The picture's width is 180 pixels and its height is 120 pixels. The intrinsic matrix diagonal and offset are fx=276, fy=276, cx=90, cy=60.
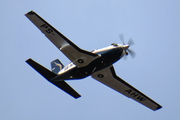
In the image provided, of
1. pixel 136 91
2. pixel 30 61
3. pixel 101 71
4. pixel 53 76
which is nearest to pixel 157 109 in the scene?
pixel 136 91

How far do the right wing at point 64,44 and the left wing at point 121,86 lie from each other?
3.11 meters

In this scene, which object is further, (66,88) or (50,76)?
(66,88)

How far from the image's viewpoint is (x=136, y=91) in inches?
1303

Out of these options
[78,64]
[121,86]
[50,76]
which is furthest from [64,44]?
[121,86]

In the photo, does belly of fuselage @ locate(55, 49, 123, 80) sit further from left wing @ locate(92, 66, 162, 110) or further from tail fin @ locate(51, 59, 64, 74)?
tail fin @ locate(51, 59, 64, 74)

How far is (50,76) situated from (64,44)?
482 cm

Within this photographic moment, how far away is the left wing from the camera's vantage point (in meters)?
31.2

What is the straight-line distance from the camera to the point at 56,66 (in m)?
32.7

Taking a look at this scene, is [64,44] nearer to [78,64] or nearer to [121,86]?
[78,64]

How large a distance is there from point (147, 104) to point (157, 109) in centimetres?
134

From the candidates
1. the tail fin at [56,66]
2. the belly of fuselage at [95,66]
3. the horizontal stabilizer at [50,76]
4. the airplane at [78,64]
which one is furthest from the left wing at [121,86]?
the tail fin at [56,66]

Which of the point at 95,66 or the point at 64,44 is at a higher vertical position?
the point at 64,44

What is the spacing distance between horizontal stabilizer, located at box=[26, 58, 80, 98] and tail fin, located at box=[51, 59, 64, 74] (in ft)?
4.19

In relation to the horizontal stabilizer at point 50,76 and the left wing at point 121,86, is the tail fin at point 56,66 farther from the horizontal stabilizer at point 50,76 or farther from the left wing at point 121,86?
the left wing at point 121,86
